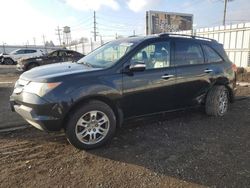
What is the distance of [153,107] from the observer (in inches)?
192

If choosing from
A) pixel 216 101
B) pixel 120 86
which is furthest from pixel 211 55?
pixel 120 86

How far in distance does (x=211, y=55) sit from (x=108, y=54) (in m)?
2.36

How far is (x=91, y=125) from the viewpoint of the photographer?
13.6 feet

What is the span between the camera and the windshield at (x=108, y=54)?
461 cm

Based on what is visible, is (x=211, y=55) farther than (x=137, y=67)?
Yes

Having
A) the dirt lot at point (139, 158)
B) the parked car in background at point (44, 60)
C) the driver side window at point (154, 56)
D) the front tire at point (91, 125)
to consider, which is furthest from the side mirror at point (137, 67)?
the parked car in background at point (44, 60)

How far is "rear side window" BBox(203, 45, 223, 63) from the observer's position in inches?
226

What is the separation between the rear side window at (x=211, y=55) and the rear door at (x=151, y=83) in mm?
1138

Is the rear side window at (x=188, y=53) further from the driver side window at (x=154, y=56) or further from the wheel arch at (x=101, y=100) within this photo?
the wheel arch at (x=101, y=100)

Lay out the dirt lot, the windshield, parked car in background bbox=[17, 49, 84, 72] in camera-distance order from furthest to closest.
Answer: parked car in background bbox=[17, 49, 84, 72] → the windshield → the dirt lot

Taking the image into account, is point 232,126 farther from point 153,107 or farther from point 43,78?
point 43,78

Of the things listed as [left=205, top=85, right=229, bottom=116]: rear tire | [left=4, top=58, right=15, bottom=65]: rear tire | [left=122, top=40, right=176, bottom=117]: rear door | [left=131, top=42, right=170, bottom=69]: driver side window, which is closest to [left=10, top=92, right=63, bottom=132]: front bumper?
[left=122, top=40, right=176, bottom=117]: rear door

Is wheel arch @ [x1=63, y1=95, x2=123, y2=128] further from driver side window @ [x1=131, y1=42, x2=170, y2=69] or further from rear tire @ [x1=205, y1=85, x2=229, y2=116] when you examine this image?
rear tire @ [x1=205, y1=85, x2=229, y2=116]

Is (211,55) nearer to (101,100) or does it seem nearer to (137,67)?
(137,67)
